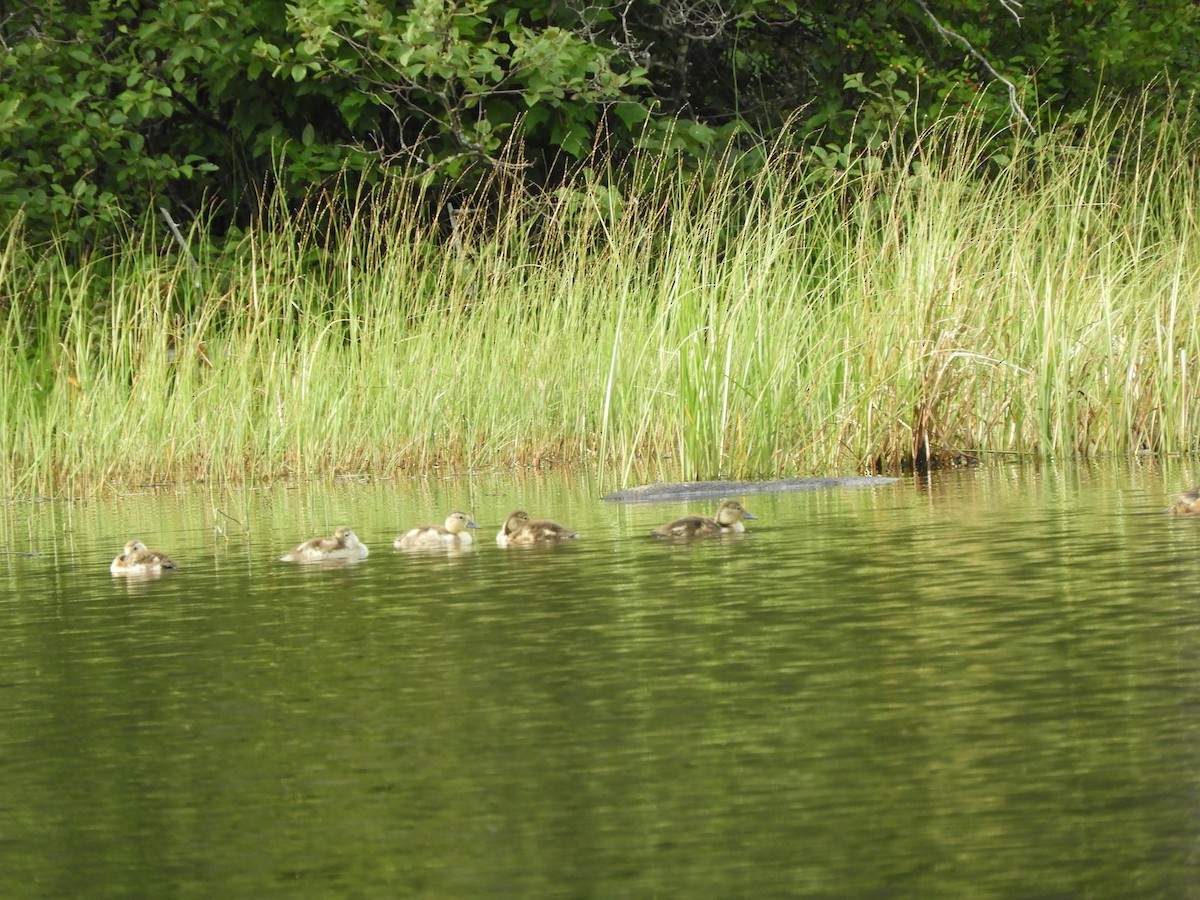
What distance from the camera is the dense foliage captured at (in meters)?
16.8

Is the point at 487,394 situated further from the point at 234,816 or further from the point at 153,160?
the point at 234,816

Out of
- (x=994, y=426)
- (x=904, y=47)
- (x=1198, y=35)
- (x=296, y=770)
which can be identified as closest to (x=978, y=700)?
(x=296, y=770)

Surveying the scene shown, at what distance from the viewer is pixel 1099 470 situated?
9.55 meters

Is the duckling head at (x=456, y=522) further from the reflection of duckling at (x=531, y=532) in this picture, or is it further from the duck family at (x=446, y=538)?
the reflection of duckling at (x=531, y=532)

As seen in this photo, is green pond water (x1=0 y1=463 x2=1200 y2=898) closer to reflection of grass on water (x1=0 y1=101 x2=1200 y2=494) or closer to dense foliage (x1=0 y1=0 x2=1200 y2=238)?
reflection of grass on water (x1=0 y1=101 x2=1200 y2=494)

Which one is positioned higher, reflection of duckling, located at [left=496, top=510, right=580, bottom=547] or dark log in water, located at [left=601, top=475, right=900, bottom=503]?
dark log in water, located at [left=601, top=475, right=900, bottom=503]

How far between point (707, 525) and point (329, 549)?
1.37 meters

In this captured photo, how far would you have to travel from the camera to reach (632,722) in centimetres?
389

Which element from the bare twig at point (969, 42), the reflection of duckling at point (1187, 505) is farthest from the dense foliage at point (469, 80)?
the reflection of duckling at point (1187, 505)

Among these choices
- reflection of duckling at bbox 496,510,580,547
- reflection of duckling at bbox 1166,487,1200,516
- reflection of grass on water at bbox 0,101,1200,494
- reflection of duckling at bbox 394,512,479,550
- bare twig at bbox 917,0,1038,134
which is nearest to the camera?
reflection of duckling at bbox 1166,487,1200,516

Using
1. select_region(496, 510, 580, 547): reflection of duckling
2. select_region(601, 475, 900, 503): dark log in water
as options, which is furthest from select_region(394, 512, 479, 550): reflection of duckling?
select_region(601, 475, 900, 503): dark log in water

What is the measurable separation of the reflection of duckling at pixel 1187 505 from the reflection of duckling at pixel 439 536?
8.39 ft

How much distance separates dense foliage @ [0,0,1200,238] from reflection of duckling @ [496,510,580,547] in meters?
8.33

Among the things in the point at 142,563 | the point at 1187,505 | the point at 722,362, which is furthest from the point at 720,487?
the point at 142,563
